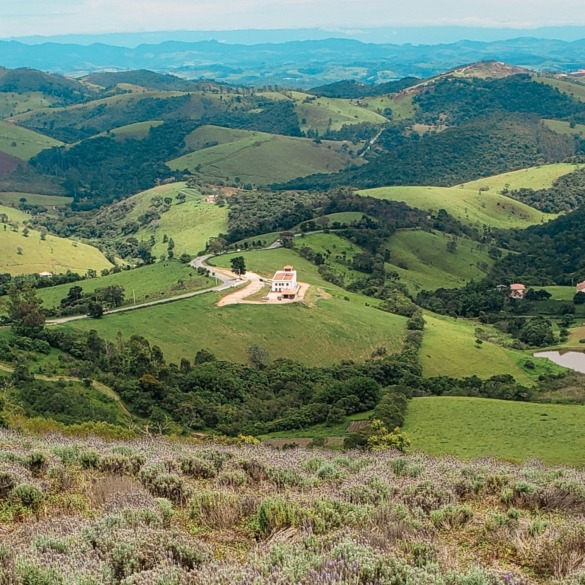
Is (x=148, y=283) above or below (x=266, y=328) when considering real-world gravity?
above

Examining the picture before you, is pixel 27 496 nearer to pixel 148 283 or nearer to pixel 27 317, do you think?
pixel 27 317

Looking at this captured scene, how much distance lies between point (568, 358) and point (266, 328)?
136 feet

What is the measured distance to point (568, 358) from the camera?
294 feet

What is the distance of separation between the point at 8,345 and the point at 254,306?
107 feet

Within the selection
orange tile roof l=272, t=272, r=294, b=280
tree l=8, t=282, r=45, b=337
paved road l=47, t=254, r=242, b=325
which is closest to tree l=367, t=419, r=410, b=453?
tree l=8, t=282, r=45, b=337

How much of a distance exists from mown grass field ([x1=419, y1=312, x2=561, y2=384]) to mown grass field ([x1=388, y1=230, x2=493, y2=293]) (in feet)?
142

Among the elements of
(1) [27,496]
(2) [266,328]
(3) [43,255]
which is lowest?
(3) [43,255]

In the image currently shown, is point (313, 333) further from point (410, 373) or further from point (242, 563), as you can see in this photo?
point (242, 563)

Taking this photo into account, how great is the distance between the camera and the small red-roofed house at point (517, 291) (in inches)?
5128

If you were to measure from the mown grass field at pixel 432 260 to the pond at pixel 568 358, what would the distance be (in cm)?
4368

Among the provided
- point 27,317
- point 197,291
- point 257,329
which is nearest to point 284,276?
point 197,291

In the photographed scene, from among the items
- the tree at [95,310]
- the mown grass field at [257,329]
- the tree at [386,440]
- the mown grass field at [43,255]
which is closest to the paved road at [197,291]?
the tree at [95,310]

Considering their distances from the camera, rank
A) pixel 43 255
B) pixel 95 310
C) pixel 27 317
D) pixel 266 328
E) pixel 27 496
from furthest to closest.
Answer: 1. pixel 43 255
2. pixel 266 328
3. pixel 95 310
4. pixel 27 317
5. pixel 27 496

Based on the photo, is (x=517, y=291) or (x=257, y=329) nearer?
(x=257, y=329)
